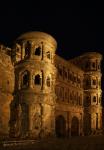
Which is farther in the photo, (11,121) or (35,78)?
(35,78)

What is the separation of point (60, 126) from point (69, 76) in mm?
7645

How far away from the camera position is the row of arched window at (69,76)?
47.1 meters

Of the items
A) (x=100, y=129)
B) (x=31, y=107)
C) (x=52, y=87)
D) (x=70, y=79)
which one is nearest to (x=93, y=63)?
(x=70, y=79)

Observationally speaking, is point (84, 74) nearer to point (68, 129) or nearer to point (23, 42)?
point (68, 129)

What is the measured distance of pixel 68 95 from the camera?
160ft

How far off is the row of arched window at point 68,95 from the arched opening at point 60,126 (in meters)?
2.78

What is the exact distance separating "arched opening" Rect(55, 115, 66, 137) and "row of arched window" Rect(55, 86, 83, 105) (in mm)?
2784

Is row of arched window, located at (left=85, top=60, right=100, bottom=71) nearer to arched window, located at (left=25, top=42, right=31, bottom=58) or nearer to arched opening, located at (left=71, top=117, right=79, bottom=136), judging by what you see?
arched opening, located at (left=71, top=117, right=79, bottom=136)

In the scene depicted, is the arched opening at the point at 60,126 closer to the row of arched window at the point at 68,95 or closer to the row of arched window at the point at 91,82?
the row of arched window at the point at 68,95

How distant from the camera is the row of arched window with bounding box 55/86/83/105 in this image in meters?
45.9

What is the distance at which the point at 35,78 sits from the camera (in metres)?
40.5

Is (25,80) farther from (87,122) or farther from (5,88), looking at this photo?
(87,122)

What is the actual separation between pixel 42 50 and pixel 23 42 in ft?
8.01

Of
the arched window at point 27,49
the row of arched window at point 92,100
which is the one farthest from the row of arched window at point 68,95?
the arched window at point 27,49
